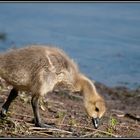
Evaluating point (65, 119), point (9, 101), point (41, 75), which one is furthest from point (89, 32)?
point (41, 75)

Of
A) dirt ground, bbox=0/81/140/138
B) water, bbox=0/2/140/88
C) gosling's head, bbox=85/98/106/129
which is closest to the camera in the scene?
dirt ground, bbox=0/81/140/138

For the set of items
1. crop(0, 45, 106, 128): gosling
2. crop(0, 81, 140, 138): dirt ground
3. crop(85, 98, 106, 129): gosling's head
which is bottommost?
crop(0, 81, 140, 138): dirt ground

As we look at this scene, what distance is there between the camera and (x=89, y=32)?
14227 mm

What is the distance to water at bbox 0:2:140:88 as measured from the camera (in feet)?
38.8

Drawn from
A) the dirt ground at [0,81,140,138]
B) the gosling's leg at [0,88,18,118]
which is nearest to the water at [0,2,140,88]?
the dirt ground at [0,81,140,138]

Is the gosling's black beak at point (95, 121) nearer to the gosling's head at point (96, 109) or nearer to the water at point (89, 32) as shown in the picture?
the gosling's head at point (96, 109)

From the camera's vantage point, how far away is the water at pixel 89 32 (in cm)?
1182

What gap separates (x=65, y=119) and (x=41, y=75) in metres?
0.97

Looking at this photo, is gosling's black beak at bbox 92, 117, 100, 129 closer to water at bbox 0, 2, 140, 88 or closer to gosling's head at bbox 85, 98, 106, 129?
gosling's head at bbox 85, 98, 106, 129

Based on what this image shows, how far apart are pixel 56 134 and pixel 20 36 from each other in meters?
7.95

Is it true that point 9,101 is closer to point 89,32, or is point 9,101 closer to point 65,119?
point 65,119

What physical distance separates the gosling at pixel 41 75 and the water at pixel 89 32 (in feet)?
13.2

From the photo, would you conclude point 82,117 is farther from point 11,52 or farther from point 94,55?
point 94,55

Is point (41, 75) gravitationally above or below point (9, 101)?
above
